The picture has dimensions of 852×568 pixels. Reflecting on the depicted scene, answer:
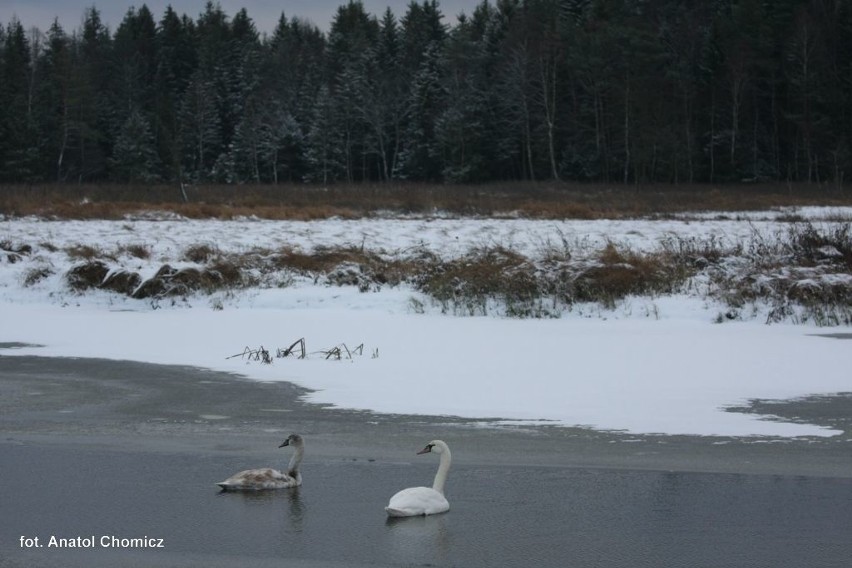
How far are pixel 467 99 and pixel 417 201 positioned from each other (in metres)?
30.0

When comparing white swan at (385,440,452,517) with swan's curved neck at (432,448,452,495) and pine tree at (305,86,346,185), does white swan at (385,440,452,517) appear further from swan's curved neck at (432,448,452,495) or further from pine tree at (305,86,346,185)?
pine tree at (305,86,346,185)

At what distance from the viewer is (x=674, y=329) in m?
15.4

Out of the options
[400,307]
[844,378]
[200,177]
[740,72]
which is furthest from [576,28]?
[844,378]

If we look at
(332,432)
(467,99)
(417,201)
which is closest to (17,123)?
(467,99)

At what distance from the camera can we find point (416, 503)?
629 centimetres

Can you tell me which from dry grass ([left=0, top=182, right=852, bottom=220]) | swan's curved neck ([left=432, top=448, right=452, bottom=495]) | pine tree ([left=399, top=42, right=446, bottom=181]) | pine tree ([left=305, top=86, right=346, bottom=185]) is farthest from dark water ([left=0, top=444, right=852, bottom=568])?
pine tree ([left=305, top=86, right=346, bottom=185])

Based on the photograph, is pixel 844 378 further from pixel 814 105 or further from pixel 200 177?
pixel 200 177

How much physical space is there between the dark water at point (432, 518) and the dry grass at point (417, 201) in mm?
28317

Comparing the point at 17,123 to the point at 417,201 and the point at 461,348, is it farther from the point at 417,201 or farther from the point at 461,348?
the point at 461,348

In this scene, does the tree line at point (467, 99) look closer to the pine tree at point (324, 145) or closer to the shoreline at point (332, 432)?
the pine tree at point (324, 145)

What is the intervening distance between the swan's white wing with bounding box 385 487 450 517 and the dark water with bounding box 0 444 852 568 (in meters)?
0.06

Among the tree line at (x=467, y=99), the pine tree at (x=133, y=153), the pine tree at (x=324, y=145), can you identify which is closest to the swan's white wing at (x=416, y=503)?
the tree line at (x=467, y=99)

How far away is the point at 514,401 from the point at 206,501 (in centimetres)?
428

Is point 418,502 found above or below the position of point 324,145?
below
